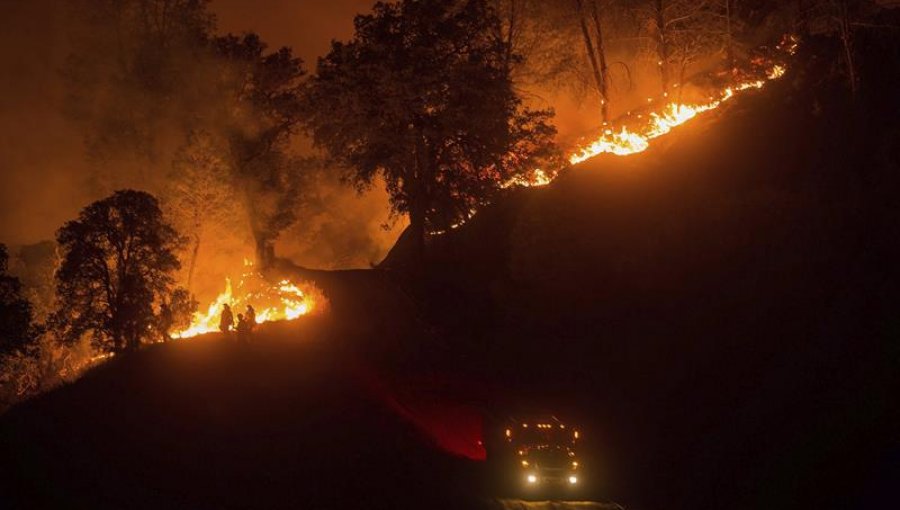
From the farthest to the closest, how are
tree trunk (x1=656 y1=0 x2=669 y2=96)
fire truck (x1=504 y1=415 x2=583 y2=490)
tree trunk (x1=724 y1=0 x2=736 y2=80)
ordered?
1. tree trunk (x1=656 y1=0 x2=669 y2=96)
2. tree trunk (x1=724 y1=0 x2=736 y2=80)
3. fire truck (x1=504 y1=415 x2=583 y2=490)

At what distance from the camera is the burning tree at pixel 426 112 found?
28.8 metres

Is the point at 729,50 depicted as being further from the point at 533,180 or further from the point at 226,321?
the point at 226,321

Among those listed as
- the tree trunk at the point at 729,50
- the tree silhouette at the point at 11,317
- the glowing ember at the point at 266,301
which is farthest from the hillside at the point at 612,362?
the tree silhouette at the point at 11,317

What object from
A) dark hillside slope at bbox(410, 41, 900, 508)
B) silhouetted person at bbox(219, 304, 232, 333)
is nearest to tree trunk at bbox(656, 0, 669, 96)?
dark hillside slope at bbox(410, 41, 900, 508)

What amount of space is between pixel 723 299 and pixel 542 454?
8.07 meters

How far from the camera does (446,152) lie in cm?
3070

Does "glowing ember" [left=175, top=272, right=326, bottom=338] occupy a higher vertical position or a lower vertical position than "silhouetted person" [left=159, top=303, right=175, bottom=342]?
higher

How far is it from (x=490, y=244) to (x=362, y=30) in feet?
31.8

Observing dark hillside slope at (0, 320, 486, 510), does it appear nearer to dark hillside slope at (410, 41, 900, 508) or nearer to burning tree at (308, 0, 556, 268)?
dark hillside slope at (410, 41, 900, 508)

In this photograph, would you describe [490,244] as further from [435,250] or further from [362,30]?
[362,30]

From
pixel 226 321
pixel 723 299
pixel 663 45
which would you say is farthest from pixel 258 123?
pixel 723 299

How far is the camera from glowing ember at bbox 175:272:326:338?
3212cm

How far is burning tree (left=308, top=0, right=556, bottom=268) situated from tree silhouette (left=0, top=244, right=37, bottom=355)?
41.5 ft

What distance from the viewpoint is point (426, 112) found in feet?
96.5
